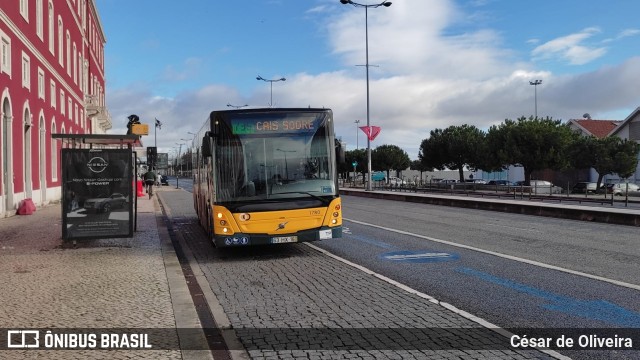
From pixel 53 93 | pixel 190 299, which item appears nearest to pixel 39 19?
pixel 53 93

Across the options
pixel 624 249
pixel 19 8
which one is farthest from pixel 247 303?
pixel 19 8

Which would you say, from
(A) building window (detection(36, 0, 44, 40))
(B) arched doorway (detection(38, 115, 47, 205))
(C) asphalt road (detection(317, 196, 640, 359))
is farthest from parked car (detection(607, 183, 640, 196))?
(A) building window (detection(36, 0, 44, 40))

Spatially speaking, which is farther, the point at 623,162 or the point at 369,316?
the point at 623,162

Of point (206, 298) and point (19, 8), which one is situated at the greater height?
point (19, 8)

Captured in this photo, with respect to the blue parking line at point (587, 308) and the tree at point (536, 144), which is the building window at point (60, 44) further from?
the tree at point (536, 144)

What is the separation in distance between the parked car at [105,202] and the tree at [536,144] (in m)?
44.2

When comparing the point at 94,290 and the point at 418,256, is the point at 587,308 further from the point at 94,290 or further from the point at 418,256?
the point at 94,290

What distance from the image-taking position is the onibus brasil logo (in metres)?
11.5

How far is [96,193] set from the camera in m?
11.5

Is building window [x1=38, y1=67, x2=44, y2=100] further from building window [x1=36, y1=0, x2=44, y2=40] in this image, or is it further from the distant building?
the distant building

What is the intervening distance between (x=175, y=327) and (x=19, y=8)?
69.1 ft

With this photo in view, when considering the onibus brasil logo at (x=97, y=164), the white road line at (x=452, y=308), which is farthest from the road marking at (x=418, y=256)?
the onibus brasil logo at (x=97, y=164)

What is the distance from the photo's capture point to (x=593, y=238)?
13562 millimetres

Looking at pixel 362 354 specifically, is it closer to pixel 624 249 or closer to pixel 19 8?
pixel 624 249
